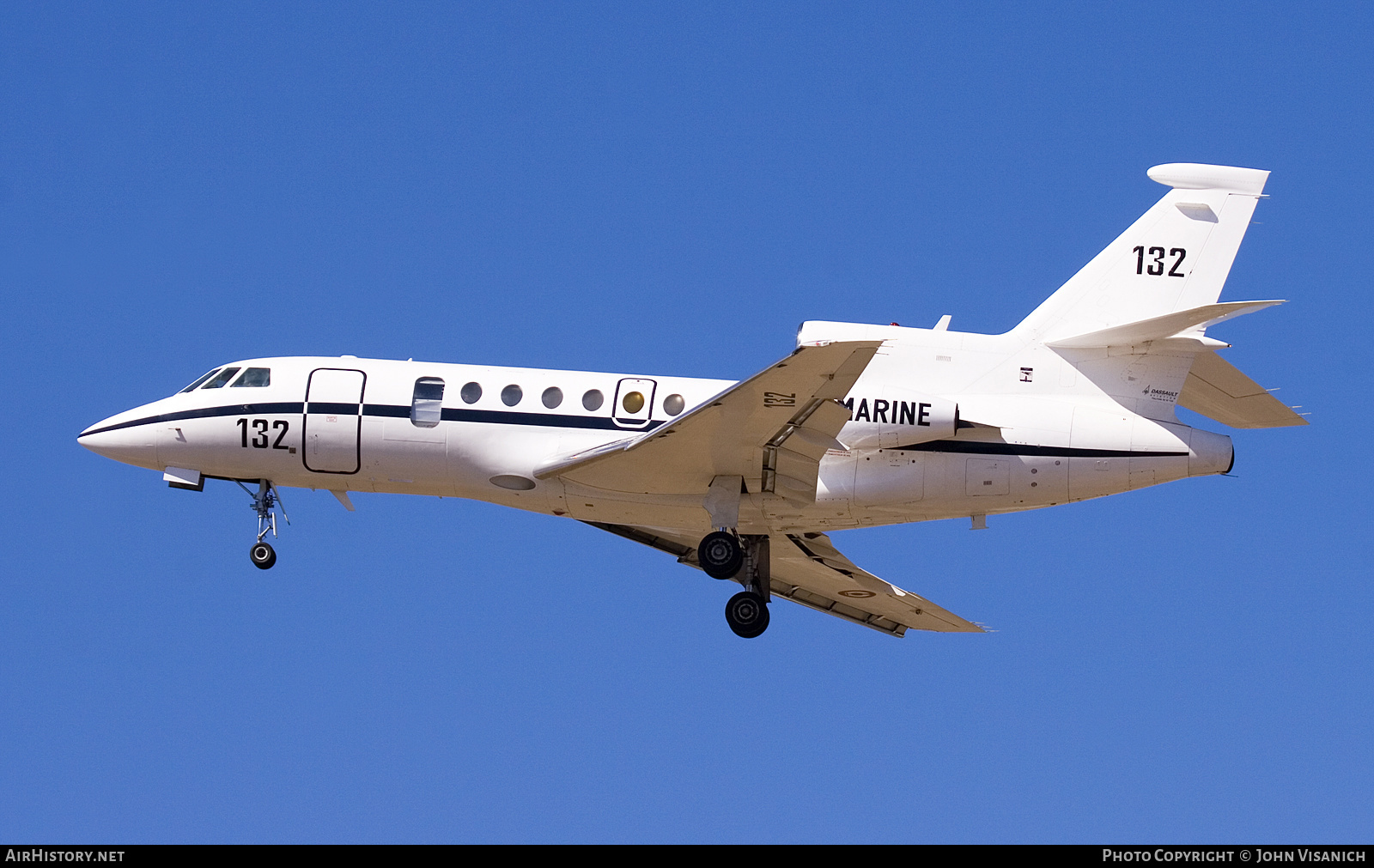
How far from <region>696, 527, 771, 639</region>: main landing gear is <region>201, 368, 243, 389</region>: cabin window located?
8.76m

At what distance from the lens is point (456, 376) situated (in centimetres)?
2806

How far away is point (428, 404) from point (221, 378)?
4.10 metres

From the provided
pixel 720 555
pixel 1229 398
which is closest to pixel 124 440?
pixel 720 555

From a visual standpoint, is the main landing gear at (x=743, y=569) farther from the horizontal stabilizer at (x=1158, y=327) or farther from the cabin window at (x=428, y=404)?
the horizontal stabilizer at (x=1158, y=327)

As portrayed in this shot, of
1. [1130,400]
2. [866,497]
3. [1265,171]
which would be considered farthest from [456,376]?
[1265,171]

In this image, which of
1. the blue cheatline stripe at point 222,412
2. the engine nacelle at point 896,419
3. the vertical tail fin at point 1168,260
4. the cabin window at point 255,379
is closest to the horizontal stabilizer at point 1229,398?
the vertical tail fin at point 1168,260

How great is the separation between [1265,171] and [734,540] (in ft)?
35.3

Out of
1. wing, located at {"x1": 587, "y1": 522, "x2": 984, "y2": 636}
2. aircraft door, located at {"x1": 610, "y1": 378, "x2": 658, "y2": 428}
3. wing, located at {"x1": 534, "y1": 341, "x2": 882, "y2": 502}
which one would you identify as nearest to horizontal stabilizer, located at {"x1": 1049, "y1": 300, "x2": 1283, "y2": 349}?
wing, located at {"x1": 534, "y1": 341, "x2": 882, "y2": 502}

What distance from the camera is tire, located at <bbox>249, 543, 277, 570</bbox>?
2911 centimetres

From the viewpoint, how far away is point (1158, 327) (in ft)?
85.3

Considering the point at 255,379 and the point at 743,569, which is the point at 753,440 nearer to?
the point at 743,569
